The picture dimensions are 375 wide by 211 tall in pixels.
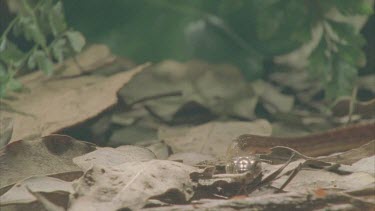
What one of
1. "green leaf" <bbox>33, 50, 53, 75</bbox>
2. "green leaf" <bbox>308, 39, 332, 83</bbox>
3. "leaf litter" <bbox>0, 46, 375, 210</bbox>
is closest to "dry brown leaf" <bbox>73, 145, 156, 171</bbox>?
"leaf litter" <bbox>0, 46, 375, 210</bbox>

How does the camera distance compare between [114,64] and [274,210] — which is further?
[114,64]

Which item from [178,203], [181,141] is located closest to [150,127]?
[181,141]

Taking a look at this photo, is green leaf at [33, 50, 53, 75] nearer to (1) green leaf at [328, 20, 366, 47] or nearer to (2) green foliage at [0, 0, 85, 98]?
(2) green foliage at [0, 0, 85, 98]

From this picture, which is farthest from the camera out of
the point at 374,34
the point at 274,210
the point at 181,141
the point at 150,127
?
the point at 374,34

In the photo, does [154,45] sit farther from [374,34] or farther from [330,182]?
[330,182]

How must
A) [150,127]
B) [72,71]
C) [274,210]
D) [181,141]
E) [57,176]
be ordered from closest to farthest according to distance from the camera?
[274,210], [57,176], [181,141], [150,127], [72,71]

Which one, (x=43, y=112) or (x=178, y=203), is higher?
(x=43, y=112)

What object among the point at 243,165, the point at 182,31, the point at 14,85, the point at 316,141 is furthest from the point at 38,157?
the point at 182,31
